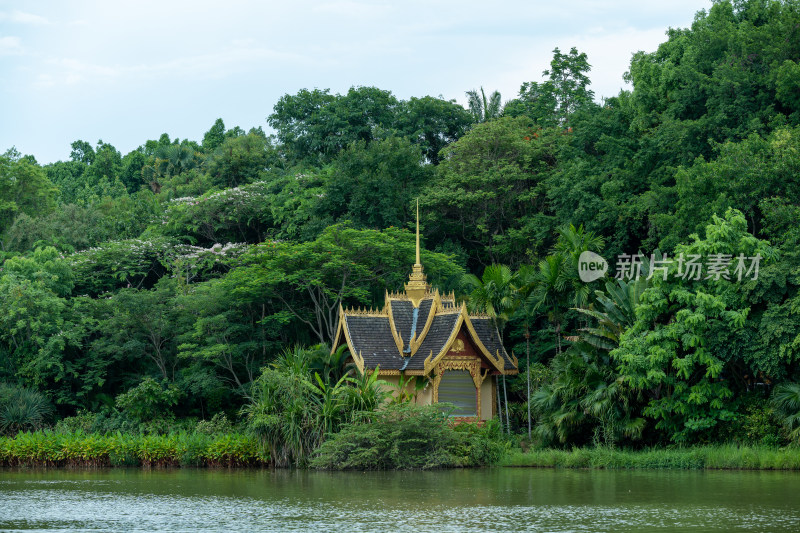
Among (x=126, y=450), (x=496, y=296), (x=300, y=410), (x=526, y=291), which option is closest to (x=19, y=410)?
(x=126, y=450)

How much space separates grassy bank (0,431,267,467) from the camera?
24547 mm

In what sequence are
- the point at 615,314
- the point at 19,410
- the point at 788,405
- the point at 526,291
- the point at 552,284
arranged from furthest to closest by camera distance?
1. the point at 19,410
2. the point at 526,291
3. the point at 552,284
4. the point at 615,314
5. the point at 788,405

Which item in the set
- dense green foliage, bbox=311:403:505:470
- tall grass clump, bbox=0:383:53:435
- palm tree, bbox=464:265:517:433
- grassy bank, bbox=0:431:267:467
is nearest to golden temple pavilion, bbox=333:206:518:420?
palm tree, bbox=464:265:517:433

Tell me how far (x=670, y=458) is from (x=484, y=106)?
79.7 ft

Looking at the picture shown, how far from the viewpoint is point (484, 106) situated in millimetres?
43125

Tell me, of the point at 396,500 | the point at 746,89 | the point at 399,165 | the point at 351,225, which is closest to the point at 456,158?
the point at 399,165

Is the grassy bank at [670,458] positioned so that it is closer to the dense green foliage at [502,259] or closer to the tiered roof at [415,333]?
the dense green foliage at [502,259]

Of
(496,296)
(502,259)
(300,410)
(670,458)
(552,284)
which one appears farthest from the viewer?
(502,259)

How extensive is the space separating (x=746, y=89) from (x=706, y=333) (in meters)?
8.85

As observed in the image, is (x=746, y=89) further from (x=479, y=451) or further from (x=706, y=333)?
(x=479, y=451)

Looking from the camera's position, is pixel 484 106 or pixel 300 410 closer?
pixel 300 410

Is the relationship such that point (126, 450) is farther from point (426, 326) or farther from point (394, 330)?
point (426, 326)

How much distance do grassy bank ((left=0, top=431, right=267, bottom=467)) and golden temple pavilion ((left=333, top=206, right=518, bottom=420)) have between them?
13.0 ft

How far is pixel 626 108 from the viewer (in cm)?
3152
